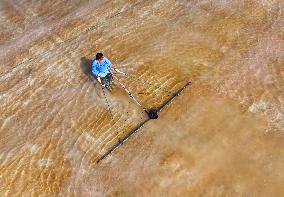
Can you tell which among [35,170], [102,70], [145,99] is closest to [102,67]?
[102,70]

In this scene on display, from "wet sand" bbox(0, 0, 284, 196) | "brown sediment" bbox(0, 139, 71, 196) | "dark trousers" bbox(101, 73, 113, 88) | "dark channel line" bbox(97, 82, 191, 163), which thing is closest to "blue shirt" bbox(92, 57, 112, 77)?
"dark trousers" bbox(101, 73, 113, 88)

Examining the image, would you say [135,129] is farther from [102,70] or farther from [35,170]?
[35,170]

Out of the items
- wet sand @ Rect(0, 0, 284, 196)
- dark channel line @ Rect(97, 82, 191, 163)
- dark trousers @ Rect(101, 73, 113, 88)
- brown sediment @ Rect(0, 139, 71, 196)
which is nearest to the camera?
wet sand @ Rect(0, 0, 284, 196)

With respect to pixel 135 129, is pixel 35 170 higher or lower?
higher

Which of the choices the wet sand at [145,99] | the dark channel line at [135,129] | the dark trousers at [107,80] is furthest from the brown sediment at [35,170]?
the dark trousers at [107,80]

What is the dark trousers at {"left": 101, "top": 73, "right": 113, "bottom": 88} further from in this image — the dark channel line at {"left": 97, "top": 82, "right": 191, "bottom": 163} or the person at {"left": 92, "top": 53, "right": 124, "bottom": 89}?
the dark channel line at {"left": 97, "top": 82, "right": 191, "bottom": 163}

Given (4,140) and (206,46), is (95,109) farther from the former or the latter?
(206,46)

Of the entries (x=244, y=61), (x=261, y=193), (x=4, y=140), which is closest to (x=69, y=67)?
(x=4, y=140)
